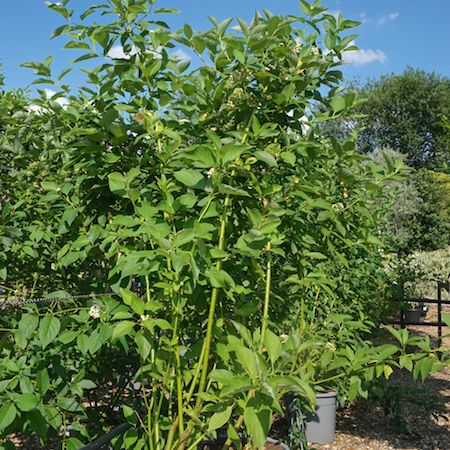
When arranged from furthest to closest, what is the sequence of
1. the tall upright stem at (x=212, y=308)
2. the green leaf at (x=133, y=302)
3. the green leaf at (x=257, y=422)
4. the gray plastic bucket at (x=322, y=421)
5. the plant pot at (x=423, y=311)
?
the plant pot at (x=423, y=311), the gray plastic bucket at (x=322, y=421), the tall upright stem at (x=212, y=308), the green leaf at (x=133, y=302), the green leaf at (x=257, y=422)

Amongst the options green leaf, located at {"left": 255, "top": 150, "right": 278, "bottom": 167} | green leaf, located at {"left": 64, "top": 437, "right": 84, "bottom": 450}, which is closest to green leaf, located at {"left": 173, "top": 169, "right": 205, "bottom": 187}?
green leaf, located at {"left": 255, "top": 150, "right": 278, "bottom": 167}

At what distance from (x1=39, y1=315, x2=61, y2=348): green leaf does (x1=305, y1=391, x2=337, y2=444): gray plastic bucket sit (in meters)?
2.95

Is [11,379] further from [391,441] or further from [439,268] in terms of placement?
[439,268]

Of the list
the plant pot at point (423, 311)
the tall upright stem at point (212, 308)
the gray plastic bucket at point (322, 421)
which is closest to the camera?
the tall upright stem at point (212, 308)

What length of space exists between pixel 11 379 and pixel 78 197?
635mm


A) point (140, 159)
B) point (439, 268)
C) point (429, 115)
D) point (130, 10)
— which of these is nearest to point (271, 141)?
point (140, 159)

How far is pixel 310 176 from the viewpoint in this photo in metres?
1.81

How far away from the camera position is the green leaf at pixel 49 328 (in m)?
1.38

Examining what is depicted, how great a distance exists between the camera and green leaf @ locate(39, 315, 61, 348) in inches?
54.1

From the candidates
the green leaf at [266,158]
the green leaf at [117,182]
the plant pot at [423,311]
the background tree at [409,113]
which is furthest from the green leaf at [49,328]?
the background tree at [409,113]

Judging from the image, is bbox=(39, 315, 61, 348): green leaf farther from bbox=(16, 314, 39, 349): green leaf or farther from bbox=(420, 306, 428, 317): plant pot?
bbox=(420, 306, 428, 317): plant pot

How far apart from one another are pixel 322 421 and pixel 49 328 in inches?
121

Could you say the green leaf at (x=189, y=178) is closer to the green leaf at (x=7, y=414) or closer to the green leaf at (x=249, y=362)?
the green leaf at (x=249, y=362)

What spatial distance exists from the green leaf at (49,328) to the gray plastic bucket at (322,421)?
295cm
